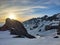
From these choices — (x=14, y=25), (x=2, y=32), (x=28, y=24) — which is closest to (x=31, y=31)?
(x=28, y=24)

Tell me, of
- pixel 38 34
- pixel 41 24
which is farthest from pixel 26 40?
pixel 41 24

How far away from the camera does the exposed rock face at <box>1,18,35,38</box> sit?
2.18 metres

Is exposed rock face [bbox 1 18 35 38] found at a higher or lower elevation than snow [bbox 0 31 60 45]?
higher

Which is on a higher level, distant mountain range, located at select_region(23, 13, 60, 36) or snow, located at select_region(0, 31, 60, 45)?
distant mountain range, located at select_region(23, 13, 60, 36)

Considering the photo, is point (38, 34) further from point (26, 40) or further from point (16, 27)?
point (16, 27)

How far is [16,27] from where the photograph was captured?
7.20 ft

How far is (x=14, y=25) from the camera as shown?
2.21m

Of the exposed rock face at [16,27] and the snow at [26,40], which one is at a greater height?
the exposed rock face at [16,27]

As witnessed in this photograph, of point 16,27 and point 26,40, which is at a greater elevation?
point 16,27

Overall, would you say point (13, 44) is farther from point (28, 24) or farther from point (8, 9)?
point (8, 9)

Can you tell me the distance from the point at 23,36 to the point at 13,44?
0.18 m

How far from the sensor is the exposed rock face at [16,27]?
2.18m

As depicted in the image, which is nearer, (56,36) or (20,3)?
(56,36)

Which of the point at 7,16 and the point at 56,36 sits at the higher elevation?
the point at 7,16
